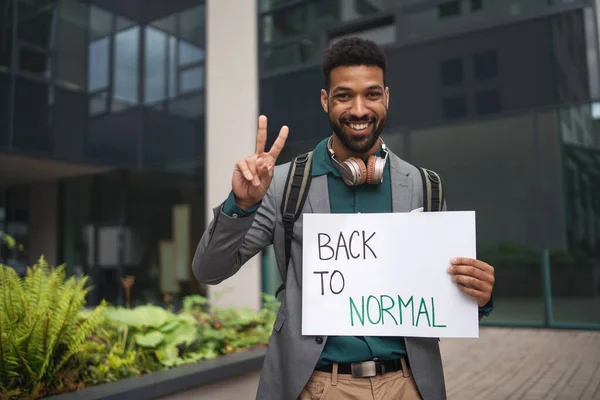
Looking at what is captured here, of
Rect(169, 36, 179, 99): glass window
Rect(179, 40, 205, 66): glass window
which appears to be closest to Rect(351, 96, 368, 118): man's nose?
Rect(179, 40, 205, 66): glass window

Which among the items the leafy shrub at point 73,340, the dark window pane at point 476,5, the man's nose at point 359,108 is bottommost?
the leafy shrub at point 73,340

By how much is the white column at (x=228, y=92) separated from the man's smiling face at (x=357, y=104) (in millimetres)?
9240

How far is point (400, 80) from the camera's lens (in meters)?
9.83

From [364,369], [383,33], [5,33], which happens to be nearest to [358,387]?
[364,369]

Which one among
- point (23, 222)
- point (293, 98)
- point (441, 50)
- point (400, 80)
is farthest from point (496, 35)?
point (23, 222)

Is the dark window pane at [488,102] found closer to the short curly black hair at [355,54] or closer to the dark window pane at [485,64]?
the dark window pane at [485,64]

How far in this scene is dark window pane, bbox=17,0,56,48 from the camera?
11102 mm

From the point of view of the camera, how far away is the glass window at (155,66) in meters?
12.4

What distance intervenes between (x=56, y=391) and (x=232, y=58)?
885 cm

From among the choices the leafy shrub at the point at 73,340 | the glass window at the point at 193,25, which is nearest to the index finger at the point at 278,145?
the leafy shrub at the point at 73,340

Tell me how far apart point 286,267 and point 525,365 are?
5.68 m

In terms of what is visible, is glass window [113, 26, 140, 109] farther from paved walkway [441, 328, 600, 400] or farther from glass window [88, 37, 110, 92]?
paved walkway [441, 328, 600, 400]

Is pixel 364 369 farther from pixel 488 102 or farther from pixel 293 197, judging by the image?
pixel 488 102

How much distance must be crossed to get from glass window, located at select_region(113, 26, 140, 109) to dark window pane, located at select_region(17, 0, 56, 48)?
56.0 inches
